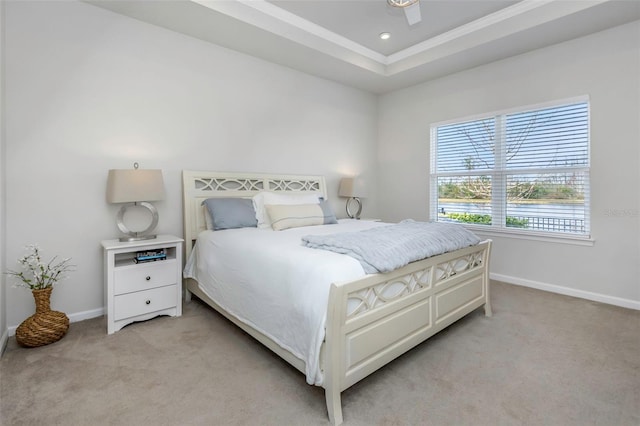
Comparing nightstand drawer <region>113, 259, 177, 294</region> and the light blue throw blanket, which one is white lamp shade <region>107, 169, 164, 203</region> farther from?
the light blue throw blanket

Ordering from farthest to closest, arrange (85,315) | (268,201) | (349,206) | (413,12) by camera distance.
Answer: (349,206) → (268,201) → (85,315) → (413,12)

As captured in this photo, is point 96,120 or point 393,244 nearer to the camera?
point 393,244

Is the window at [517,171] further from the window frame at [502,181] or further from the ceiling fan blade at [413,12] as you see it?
the ceiling fan blade at [413,12]

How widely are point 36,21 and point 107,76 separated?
551 millimetres

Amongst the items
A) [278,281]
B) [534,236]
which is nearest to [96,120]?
[278,281]

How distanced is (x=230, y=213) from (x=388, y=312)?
1844 millimetres

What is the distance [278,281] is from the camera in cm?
191

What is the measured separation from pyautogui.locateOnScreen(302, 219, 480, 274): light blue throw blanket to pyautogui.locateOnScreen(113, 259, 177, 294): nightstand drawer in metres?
1.32

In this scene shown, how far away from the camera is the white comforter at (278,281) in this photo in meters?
1.64

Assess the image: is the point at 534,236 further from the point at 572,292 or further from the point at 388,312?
the point at 388,312

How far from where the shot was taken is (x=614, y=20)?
2957mm

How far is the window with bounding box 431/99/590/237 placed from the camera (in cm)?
339

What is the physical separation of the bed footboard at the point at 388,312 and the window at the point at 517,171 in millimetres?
1575

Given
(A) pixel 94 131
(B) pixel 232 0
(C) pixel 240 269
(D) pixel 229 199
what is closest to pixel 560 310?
(C) pixel 240 269
